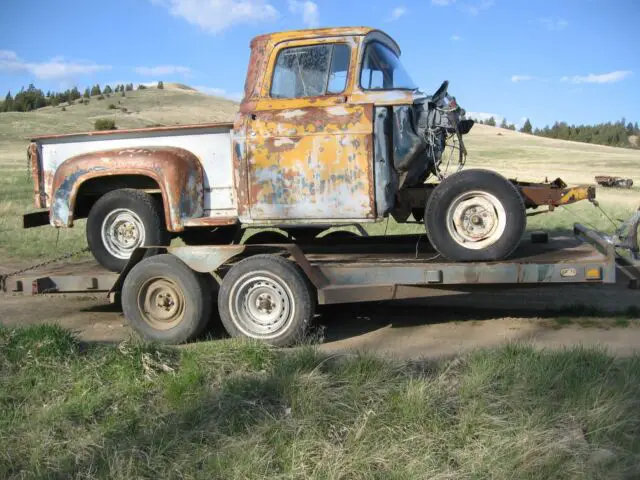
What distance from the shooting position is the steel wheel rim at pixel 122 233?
21.6 ft

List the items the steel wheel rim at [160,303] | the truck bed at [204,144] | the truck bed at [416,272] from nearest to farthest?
the truck bed at [416,272]
the steel wheel rim at [160,303]
the truck bed at [204,144]

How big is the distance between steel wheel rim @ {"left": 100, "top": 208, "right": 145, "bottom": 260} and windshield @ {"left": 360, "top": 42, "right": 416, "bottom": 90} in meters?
2.61

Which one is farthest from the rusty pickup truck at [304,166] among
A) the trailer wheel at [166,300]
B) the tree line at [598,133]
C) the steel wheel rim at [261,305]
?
the tree line at [598,133]

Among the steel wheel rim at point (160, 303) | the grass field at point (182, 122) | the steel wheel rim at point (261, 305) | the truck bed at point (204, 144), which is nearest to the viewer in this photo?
the steel wheel rim at point (261, 305)

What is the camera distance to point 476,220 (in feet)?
18.8

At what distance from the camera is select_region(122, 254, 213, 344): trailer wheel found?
6.05 metres

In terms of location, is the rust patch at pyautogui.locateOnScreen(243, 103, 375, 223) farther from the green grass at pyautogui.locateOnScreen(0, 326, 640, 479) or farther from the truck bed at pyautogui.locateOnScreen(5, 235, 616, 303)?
the green grass at pyautogui.locateOnScreen(0, 326, 640, 479)

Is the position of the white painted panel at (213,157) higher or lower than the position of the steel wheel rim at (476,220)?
higher

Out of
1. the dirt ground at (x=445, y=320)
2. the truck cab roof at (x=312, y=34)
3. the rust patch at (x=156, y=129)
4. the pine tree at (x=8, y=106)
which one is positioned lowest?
the dirt ground at (x=445, y=320)

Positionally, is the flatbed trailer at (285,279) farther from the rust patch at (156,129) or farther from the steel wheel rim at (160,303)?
the rust patch at (156,129)

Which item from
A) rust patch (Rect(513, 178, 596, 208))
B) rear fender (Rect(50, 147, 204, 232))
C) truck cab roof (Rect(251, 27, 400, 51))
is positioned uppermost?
truck cab roof (Rect(251, 27, 400, 51))

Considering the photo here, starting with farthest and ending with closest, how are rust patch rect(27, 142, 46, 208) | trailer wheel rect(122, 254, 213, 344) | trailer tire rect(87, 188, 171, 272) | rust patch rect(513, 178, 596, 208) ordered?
rust patch rect(27, 142, 46, 208), trailer tire rect(87, 188, 171, 272), trailer wheel rect(122, 254, 213, 344), rust patch rect(513, 178, 596, 208)

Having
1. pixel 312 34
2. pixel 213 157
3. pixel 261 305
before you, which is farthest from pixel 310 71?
pixel 261 305

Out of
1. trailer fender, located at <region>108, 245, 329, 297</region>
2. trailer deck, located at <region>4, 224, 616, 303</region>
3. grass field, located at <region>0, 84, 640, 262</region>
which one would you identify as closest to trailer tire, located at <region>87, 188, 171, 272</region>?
trailer deck, located at <region>4, 224, 616, 303</region>
